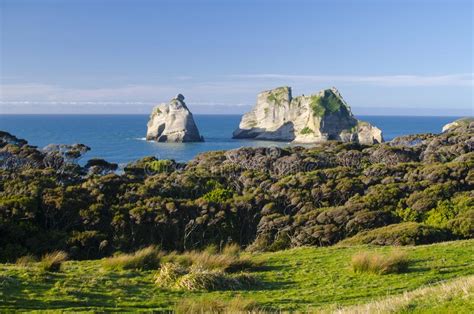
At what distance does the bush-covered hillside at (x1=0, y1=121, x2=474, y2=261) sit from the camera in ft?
70.9

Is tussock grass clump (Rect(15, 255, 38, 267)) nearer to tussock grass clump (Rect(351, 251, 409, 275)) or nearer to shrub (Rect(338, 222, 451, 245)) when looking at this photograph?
tussock grass clump (Rect(351, 251, 409, 275))

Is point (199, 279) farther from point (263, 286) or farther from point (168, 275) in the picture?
point (263, 286)

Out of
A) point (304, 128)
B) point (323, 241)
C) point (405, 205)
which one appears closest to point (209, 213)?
point (323, 241)

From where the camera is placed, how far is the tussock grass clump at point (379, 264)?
10.8 metres

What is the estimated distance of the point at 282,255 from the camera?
45.7 ft

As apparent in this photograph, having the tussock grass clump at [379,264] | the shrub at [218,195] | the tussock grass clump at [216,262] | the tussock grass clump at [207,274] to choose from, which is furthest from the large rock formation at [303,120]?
the tussock grass clump at [207,274]

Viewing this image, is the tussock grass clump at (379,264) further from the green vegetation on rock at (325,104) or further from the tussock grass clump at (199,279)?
the green vegetation on rock at (325,104)

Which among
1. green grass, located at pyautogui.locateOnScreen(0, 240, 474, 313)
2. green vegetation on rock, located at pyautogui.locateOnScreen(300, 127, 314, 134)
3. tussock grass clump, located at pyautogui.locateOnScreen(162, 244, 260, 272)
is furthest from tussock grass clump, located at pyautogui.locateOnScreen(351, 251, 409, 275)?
green vegetation on rock, located at pyautogui.locateOnScreen(300, 127, 314, 134)

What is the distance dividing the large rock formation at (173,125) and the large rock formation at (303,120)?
2010cm

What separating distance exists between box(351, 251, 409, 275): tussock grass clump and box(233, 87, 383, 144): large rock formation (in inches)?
4837

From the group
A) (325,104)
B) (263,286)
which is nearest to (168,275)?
(263,286)

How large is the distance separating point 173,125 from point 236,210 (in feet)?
383

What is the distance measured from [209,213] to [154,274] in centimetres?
1564

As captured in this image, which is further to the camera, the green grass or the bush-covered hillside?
the bush-covered hillside
